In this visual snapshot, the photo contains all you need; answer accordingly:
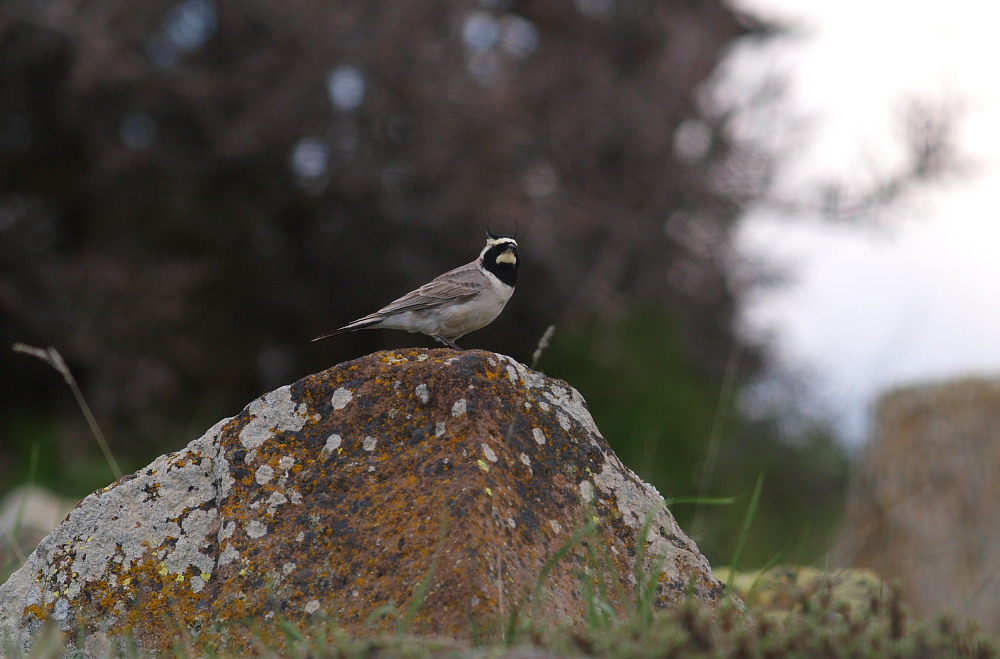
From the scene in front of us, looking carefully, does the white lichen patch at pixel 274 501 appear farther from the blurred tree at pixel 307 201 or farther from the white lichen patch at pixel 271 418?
the blurred tree at pixel 307 201

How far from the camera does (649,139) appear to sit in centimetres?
1231

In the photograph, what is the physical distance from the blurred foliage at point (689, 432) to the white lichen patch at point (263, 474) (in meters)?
6.61

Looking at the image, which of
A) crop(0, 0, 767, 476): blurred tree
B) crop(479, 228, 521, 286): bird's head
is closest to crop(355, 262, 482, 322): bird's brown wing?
crop(479, 228, 521, 286): bird's head

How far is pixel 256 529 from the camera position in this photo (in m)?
3.54

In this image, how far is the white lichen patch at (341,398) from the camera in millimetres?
3801

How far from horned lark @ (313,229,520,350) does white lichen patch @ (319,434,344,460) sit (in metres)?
1.55

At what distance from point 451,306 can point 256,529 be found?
6.65 feet

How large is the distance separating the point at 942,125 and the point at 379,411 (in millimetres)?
9462

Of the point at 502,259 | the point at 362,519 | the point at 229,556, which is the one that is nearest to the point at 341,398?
the point at 362,519

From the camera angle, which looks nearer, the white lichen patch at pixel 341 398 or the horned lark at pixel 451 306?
the white lichen patch at pixel 341 398

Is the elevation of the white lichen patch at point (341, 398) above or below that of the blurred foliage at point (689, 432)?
above

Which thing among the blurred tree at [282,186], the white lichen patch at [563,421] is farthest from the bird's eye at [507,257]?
the blurred tree at [282,186]

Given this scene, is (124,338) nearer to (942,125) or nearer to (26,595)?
(26,595)

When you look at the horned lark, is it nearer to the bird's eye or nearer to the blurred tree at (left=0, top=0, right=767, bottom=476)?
the bird's eye
